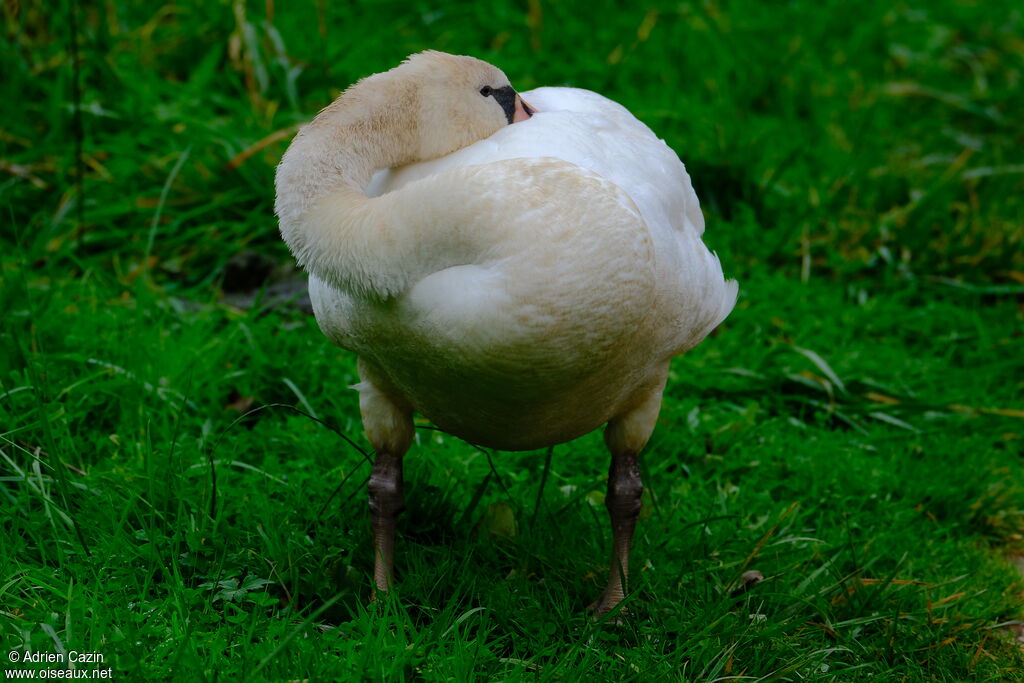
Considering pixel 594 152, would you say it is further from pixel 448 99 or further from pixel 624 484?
pixel 624 484

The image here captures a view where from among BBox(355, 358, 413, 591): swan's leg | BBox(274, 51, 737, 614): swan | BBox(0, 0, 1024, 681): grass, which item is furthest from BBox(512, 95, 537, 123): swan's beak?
BBox(0, 0, 1024, 681): grass

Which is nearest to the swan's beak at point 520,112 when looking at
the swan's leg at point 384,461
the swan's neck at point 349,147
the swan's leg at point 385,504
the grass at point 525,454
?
the swan's neck at point 349,147

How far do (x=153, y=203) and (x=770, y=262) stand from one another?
2.92 m

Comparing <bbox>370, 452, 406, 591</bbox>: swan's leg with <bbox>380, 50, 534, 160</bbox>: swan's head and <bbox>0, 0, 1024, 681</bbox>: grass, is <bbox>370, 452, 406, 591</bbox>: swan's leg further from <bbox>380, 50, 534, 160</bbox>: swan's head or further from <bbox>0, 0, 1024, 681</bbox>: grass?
<bbox>380, 50, 534, 160</bbox>: swan's head

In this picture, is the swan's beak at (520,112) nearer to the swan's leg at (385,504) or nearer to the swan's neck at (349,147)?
the swan's neck at (349,147)

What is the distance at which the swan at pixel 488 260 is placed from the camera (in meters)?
2.59

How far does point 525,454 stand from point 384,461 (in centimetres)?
82

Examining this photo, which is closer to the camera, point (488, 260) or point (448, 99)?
point (488, 260)

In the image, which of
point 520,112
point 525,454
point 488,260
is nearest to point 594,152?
point 520,112

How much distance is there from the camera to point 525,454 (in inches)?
165

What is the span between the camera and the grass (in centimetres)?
319

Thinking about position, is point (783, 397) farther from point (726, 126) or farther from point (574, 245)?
point (574, 245)

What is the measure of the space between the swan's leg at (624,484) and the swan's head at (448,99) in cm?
93

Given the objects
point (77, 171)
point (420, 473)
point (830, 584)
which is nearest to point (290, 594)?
point (420, 473)
